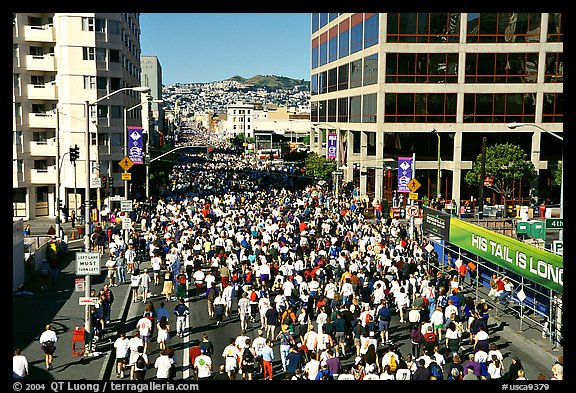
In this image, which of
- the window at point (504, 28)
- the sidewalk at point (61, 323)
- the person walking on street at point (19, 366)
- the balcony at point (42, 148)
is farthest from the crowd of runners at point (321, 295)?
the window at point (504, 28)

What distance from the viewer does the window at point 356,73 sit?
6297 centimetres

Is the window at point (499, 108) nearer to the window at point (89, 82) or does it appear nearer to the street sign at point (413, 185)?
the street sign at point (413, 185)

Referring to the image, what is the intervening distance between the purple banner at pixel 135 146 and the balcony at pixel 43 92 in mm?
15885

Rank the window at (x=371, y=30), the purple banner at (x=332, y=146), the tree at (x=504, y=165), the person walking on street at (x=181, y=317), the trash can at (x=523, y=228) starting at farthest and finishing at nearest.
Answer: the purple banner at (x=332, y=146) < the window at (x=371, y=30) < the tree at (x=504, y=165) < the trash can at (x=523, y=228) < the person walking on street at (x=181, y=317)

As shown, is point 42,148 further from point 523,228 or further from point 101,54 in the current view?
point 523,228

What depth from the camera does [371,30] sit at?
58.0 m

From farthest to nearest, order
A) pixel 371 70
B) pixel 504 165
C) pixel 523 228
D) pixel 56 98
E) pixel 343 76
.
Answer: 1. pixel 343 76
2. pixel 371 70
3. pixel 56 98
4. pixel 504 165
5. pixel 523 228

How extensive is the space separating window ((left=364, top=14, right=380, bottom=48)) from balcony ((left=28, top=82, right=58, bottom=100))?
26960mm

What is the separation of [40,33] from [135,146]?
1866cm

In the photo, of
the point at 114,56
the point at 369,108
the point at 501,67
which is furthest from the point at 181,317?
the point at 501,67

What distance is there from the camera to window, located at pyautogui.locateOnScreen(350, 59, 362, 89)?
6297cm

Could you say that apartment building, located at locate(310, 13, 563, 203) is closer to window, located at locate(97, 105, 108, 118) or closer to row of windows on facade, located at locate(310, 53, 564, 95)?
row of windows on facade, located at locate(310, 53, 564, 95)

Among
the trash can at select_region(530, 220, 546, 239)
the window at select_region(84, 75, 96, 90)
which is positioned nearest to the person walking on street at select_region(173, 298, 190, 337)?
the trash can at select_region(530, 220, 546, 239)
